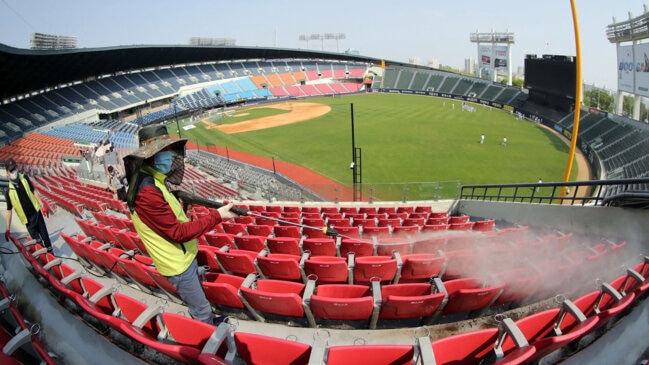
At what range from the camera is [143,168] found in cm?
298

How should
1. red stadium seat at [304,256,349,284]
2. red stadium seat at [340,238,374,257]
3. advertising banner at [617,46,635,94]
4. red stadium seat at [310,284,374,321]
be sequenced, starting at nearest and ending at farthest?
1. red stadium seat at [310,284,374,321]
2. red stadium seat at [304,256,349,284]
3. red stadium seat at [340,238,374,257]
4. advertising banner at [617,46,635,94]

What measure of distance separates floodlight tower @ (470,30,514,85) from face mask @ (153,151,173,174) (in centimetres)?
6017

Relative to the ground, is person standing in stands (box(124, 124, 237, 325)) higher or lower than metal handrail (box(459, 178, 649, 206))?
higher

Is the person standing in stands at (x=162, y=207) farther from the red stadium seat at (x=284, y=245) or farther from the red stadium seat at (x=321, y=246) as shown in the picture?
the red stadium seat at (x=321, y=246)

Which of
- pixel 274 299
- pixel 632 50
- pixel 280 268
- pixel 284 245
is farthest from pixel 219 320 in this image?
pixel 632 50

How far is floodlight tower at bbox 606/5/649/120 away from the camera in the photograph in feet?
76.5

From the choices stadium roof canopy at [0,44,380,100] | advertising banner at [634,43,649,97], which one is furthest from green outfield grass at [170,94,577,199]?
stadium roof canopy at [0,44,380,100]

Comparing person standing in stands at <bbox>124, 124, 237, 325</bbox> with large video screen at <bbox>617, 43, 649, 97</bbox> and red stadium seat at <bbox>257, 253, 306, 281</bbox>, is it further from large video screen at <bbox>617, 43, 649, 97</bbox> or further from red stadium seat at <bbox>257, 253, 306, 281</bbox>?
large video screen at <bbox>617, 43, 649, 97</bbox>

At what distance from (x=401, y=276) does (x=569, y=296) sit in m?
2.11

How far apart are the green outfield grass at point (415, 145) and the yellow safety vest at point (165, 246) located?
15373 millimetres

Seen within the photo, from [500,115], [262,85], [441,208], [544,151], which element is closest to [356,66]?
[262,85]

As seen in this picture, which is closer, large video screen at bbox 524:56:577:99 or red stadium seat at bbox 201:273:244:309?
red stadium seat at bbox 201:273:244:309

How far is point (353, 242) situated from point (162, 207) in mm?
3774

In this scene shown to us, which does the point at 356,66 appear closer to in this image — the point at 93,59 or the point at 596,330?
the point at 93,59
